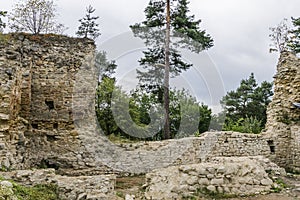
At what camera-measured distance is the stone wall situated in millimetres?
11198

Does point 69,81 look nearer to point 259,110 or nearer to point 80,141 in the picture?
point 80,141

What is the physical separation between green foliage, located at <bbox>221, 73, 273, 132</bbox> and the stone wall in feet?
41.9

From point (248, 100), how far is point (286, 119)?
49.3 feet

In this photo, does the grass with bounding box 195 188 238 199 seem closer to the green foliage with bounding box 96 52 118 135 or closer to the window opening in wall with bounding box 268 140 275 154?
the window opening in wall with bounding box 268 140 275 154

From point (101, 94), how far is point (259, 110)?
538 inches

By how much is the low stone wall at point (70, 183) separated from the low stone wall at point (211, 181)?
1.01 metres

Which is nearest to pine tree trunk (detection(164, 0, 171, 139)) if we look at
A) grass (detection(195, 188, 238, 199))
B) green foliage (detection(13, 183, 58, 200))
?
grass (detection(195, 188, 238, 199))

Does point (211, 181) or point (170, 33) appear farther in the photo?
point (170, 33)

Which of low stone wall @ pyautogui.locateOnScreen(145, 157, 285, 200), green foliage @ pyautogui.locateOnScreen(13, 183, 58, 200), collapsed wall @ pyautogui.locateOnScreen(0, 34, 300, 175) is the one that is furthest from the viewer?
collapsed wall @ pyautogui.locateOnScreen(0, 34, 300, 175)

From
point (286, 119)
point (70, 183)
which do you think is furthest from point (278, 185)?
point (286, 119)

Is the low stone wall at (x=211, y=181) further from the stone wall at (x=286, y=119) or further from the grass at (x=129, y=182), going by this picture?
the stone wall at (x=286, y=119)

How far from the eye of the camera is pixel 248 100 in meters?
26.1

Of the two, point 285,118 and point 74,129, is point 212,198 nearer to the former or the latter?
point 74,129

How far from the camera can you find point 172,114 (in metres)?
19.9
